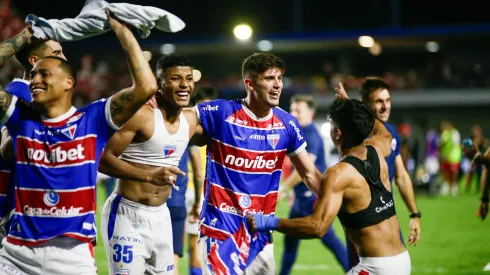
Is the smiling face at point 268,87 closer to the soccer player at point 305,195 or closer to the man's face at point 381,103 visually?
the man's face at point 381,103

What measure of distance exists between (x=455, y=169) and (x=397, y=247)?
21238mm

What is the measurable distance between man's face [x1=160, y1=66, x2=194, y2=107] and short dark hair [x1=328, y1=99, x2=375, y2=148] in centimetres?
127

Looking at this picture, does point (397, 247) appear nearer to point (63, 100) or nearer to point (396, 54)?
point (63, 100)

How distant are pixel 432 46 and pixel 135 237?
43501mm

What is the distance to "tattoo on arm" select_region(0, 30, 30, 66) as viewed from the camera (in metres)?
4.64

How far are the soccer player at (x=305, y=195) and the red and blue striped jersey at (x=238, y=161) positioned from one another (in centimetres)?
309

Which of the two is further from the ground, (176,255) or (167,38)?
(167,38)

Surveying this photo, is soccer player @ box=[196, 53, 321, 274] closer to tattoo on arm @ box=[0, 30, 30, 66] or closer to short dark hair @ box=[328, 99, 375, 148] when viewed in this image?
short dark hair @ box=[328, 99, 375, 148]

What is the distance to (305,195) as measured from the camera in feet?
31.8

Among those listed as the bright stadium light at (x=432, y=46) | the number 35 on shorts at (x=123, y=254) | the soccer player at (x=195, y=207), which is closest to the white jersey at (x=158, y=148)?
the number 35 on shorts at (x=123, y=254)

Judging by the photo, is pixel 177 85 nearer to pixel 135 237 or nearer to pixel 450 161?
pixel 135 237

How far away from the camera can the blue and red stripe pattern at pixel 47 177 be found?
4.53 meters

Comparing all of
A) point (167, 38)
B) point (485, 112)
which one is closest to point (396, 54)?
point (485, 112)

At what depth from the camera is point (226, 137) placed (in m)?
6.10
